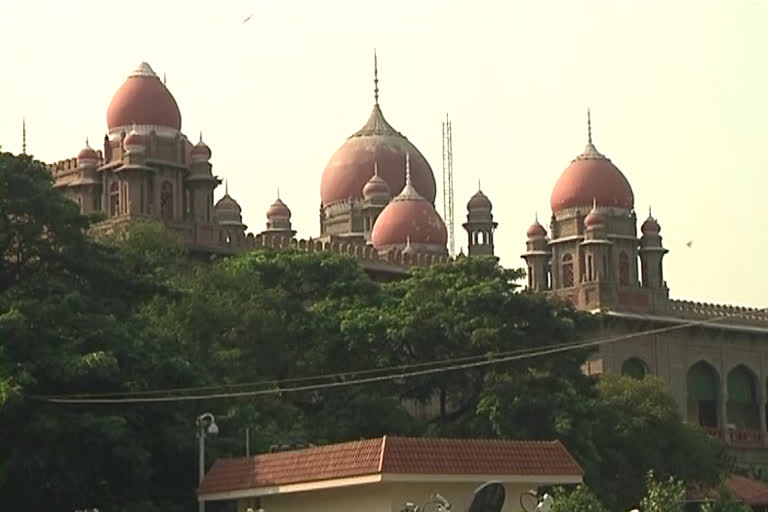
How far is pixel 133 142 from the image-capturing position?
43.9m

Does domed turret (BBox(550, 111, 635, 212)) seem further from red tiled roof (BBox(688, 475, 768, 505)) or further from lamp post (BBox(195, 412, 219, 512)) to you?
lamp post (BBox(195, 412, 219, 512))

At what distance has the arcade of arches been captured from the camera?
53.2 m

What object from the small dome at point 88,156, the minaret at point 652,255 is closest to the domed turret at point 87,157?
the small dome at point 88,156

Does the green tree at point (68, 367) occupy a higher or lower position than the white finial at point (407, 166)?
lower

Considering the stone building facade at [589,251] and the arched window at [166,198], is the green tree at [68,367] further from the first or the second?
the stone building facade at [589,251]

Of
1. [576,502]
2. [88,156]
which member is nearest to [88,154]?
[88,156]

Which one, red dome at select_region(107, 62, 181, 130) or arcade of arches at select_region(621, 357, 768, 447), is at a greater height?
red dome at select_region(107, 62, 181, 130)

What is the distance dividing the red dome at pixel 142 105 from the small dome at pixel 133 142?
0.45 m

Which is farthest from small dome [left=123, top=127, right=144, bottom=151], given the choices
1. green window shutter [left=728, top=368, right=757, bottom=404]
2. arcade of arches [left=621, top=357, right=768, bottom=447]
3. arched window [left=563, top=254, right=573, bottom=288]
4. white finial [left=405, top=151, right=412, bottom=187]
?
green window shutter [left=728, top=368, right=757, bottom=404]

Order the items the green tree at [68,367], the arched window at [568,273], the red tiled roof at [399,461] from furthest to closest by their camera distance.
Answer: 1. the arched window at [568,273]
2. the green tree at [68,367]
3. the red tiled roof at [399,461]

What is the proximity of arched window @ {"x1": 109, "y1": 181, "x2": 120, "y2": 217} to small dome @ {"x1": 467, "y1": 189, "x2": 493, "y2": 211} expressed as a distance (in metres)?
12.9

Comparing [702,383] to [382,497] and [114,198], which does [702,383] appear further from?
[382,497]

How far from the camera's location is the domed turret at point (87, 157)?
148 feet

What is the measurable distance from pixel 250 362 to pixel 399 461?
12043 millimetres
